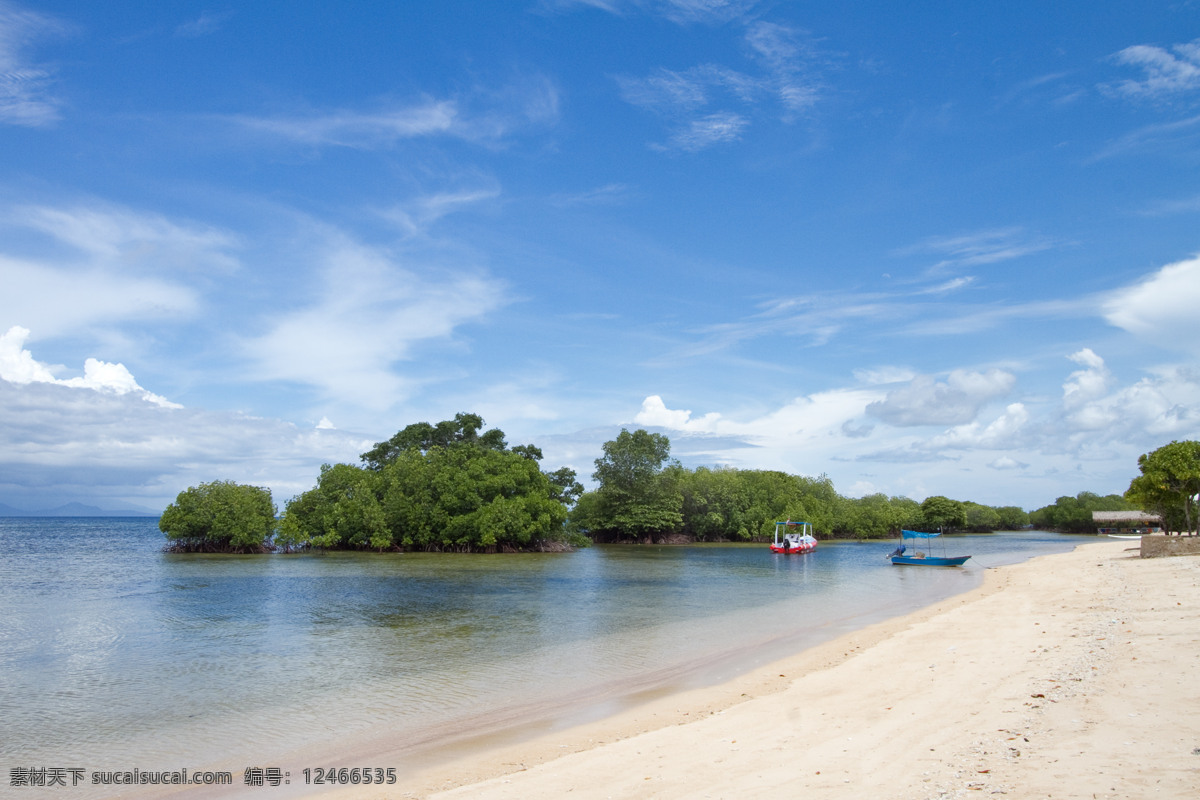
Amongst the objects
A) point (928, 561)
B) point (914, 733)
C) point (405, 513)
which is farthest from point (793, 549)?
point (914, 733)

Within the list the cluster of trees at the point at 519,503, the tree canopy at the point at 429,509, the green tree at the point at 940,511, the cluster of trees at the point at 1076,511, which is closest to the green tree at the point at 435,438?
the cluster of trees at the point at 519,503

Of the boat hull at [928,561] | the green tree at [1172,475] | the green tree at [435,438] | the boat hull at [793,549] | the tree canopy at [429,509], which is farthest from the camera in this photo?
the green tree at [435,438]

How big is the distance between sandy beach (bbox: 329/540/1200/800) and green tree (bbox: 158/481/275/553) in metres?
58.9

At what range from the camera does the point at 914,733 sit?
30.0 ft

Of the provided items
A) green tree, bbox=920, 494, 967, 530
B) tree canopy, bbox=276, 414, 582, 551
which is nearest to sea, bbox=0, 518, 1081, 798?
tree canopy, bbox=276, 414, 582, 551

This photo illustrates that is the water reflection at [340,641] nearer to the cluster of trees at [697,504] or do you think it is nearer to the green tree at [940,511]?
the cluster of trees at [697,504]

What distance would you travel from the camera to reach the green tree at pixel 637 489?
9312 centimetres

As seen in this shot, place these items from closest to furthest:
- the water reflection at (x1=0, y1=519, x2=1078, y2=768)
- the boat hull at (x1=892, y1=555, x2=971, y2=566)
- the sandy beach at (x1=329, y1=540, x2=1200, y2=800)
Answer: the sandy beach at (x1=329, y1=540, x2=1200, y2=800), the water reflection at (x1=0, y1=519, x2=1078, y2=768), the boat hull at (x1=892, y1=555, x2=971, y2=566)

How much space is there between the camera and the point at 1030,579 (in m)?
34.4

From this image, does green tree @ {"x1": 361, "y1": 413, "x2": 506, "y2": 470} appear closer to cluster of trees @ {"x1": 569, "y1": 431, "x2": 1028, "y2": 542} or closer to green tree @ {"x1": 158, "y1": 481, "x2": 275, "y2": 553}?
cluster of trees @ {"x1": 569, "y1": 431, "x2": 1028, "y2": 542}

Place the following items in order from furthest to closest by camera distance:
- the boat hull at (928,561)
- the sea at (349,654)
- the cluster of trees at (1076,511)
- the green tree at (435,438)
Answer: the cluster of trees at (1076,511) < the green tree at (435,438) < the boat hull at (928,561) < the sea at (349,654)

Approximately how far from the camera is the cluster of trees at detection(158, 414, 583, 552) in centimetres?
6303

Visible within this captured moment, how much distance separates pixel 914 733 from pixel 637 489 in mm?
85091

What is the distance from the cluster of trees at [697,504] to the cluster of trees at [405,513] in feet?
51.9
